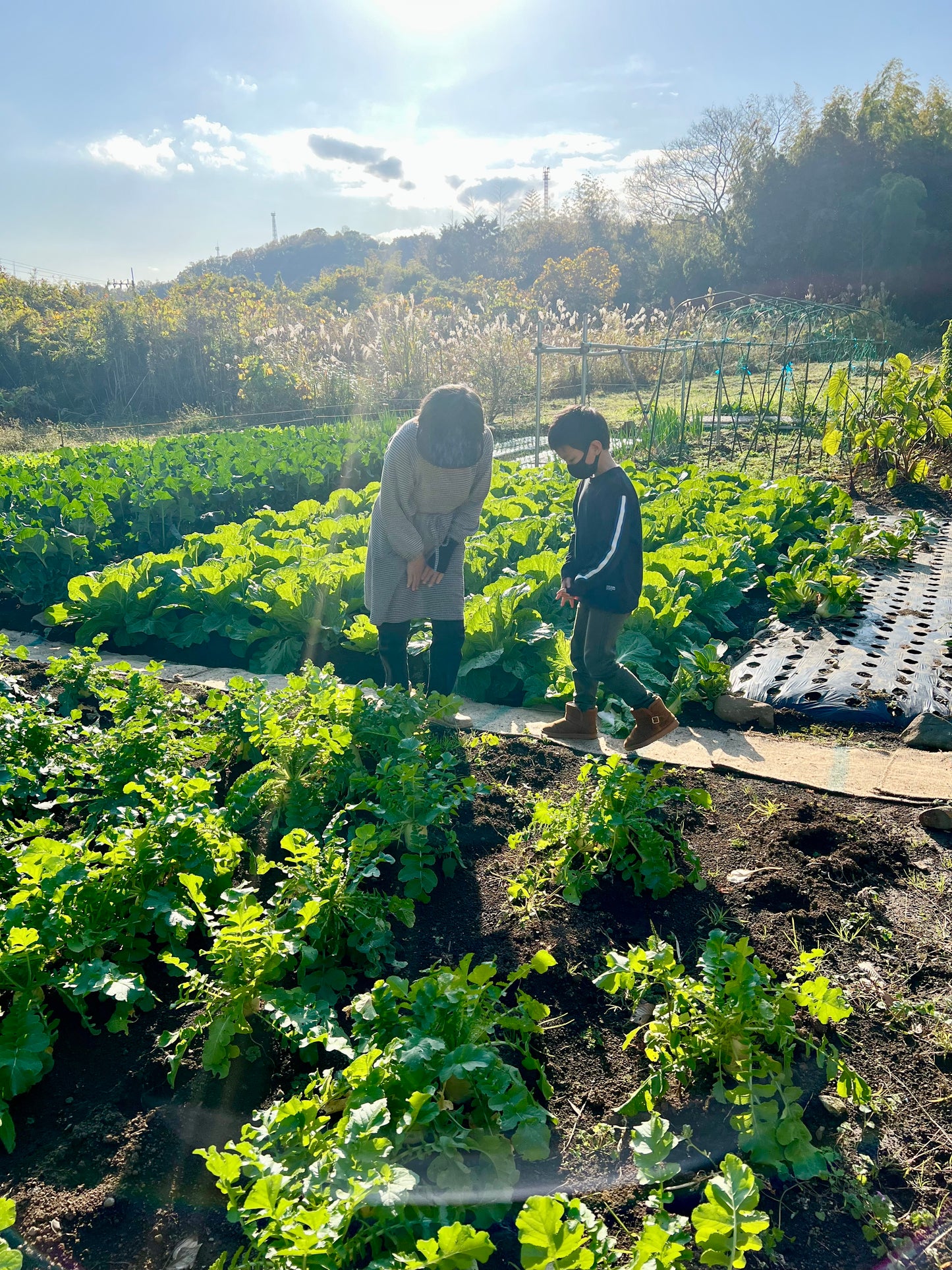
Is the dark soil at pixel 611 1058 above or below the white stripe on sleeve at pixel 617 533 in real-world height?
below

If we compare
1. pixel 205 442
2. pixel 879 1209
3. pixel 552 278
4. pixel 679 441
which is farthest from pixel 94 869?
pixel 552 278

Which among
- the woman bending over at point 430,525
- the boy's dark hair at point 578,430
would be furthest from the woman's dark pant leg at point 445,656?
the boy's dark hair at point 578,430

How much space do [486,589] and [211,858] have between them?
2632mm

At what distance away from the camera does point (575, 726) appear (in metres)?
3.67

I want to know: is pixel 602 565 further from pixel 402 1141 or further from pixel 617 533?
pixel 402 1141

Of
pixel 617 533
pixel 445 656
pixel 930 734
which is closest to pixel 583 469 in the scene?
pixel 617 533

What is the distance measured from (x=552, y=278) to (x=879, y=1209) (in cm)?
3205

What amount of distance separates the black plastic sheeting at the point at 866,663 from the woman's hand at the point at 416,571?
177 cm

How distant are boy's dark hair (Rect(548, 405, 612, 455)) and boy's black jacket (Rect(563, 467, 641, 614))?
17cm

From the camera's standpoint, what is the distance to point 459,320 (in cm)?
1670

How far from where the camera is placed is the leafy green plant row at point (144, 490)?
6.37 m

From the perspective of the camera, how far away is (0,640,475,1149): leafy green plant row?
1.91 metres

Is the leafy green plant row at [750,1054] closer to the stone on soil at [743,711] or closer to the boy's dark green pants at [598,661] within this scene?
the boy's dark green pants at [598,661]

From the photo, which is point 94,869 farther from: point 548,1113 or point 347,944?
point 548,1113
